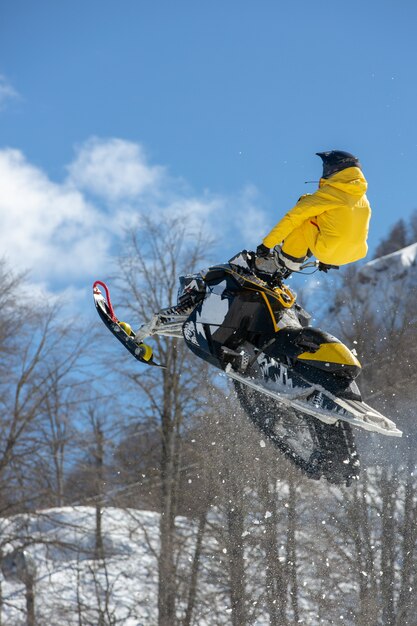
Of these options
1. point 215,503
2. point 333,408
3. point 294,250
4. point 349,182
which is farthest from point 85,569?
point 349,182

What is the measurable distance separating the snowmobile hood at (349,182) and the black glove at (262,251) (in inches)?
30.9

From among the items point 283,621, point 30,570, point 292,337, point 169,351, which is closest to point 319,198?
point 292,337

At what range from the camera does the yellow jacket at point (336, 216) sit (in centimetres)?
699

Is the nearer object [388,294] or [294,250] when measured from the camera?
[294,250]

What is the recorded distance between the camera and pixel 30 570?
20.5 metres

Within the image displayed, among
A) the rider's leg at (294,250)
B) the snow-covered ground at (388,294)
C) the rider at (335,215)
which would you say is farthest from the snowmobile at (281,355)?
the snow-covered ground at (388,294)

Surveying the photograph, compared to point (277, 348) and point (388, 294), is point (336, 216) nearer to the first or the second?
point (277, 348)

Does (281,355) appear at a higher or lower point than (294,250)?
lower

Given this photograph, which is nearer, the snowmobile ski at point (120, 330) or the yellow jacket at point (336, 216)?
the yellow jacket at point (336, 216)

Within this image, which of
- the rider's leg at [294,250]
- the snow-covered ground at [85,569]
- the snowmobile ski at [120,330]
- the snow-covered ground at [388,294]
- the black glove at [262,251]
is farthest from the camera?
the snow-covered ground at [85,569]

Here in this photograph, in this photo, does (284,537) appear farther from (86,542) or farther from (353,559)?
(86,542)

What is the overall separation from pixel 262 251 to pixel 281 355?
0.95 meters

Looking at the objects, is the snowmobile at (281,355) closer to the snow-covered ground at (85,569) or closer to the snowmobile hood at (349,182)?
the snowmobile hood at (349,182)

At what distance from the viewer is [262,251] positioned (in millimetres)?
7625
